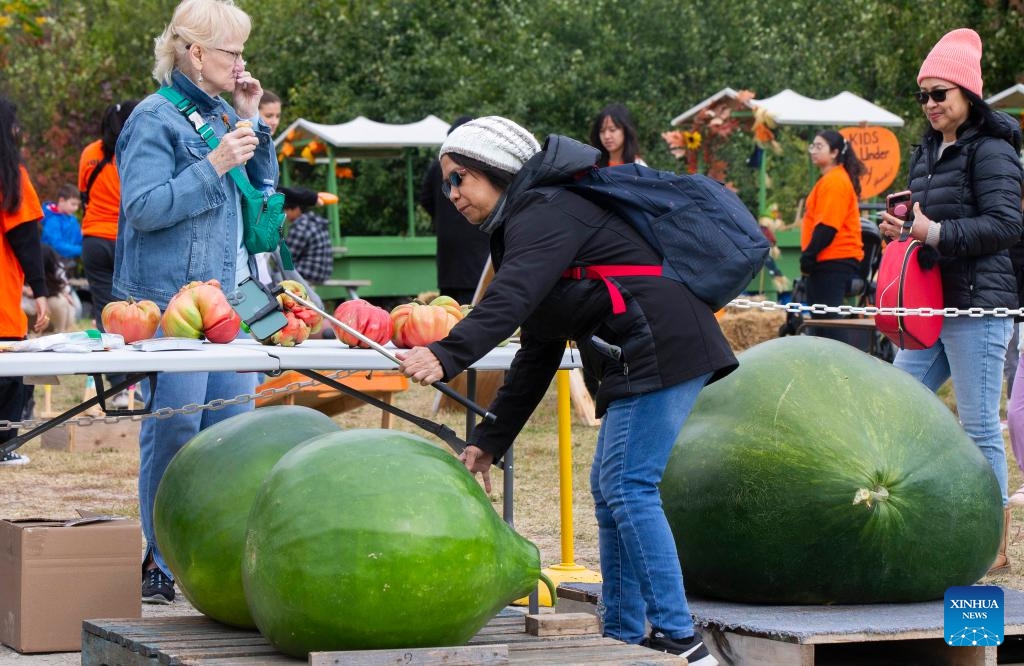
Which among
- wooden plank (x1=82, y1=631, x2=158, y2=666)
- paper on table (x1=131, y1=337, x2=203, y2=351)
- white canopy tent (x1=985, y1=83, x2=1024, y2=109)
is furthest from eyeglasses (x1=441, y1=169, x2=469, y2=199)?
white canopy tent (x1=985, y1=83, x2=1024, y2=109)

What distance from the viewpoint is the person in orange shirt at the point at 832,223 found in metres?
11.6

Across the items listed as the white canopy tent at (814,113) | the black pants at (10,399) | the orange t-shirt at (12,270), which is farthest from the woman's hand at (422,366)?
the white canopy tent at (814,113)

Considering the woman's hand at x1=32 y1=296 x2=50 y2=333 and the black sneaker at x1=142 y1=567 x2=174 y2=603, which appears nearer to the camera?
the black sneaker at x1=142 y1=567 x2=174 y2=603

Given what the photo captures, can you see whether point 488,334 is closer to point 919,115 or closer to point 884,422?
point 884,422

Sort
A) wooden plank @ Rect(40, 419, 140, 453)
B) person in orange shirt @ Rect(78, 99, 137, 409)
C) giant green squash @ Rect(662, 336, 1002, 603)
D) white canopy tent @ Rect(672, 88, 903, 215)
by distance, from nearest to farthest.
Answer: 1. giant green squash @ Rect(662, 336, 1002, 603)
2. person in orange shirt @ Rect(78, 99, 137, 409)
3. wooden plank @ Rect(40, 419, 140, 453)
4. white canopy tent @ Rect(672, 88, 903, 215)

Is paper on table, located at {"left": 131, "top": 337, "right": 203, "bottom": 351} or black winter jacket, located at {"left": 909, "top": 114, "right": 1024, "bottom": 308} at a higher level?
black winter jacket, located at {"left": 909, "top": 114, "right": 1024, "bottom": 308}

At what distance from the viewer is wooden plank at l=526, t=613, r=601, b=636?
4059 millimetres

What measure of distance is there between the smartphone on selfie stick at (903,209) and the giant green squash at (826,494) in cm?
130

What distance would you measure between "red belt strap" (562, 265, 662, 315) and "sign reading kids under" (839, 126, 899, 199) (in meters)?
13.9

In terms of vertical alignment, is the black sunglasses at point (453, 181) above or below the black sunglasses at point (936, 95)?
below

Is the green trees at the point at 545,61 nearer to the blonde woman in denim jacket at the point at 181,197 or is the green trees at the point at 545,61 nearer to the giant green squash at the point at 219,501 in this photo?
the blonde woman in denim jacket at the point at 181,197

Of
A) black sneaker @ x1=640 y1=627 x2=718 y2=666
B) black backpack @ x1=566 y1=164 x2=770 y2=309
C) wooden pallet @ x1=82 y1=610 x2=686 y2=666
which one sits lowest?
black sneaker @ x1=640 y1=627 x2=718 y2=666

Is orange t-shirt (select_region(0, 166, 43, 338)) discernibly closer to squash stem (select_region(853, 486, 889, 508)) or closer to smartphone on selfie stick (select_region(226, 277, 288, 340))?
smartphone on selfie stick (select_region(226, 277, 288, 340))

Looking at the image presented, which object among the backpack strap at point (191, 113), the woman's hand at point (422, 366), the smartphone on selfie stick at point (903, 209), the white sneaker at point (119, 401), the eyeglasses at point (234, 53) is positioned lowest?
the white sneaker at point (119, 401)
